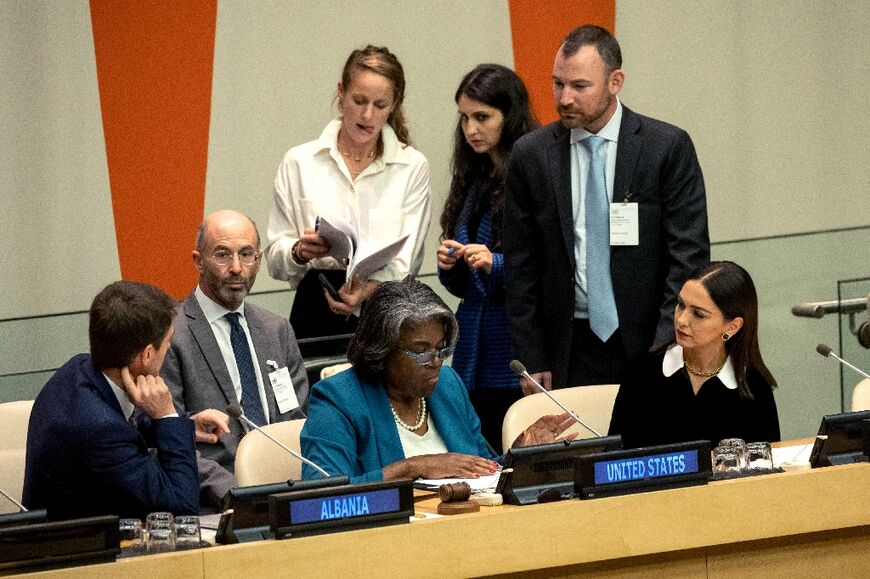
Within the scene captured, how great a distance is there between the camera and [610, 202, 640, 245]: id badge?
4.24 meters

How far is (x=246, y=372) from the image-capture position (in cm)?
402

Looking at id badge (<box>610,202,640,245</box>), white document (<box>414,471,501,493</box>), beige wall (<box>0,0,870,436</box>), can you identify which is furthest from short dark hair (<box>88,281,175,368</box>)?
beige wall (<box>0,0,870,436</box>)

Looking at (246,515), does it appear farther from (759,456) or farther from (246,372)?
(246,372)

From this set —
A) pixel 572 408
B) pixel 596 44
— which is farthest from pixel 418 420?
pixel 596 44

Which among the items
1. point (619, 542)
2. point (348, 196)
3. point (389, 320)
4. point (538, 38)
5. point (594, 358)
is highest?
point (538, 38)

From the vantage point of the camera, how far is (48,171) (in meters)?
6.06

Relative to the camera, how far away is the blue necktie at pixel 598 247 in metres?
4.25

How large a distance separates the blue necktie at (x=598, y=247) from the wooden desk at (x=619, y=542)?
132 centimetres

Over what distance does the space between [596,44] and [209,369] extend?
1.48 metres

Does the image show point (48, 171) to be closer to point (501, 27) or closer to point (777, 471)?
point (501, 27)

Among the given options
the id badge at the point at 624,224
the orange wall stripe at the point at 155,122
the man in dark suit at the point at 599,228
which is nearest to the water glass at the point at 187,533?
the man in dark suit at the point at 599,228

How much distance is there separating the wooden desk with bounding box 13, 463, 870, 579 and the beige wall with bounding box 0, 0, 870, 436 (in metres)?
2.50

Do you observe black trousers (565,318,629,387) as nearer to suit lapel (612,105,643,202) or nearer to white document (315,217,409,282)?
suit lapel (612,105,643,202)

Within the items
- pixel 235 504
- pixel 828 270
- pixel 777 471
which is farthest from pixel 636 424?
pixel 828 270
